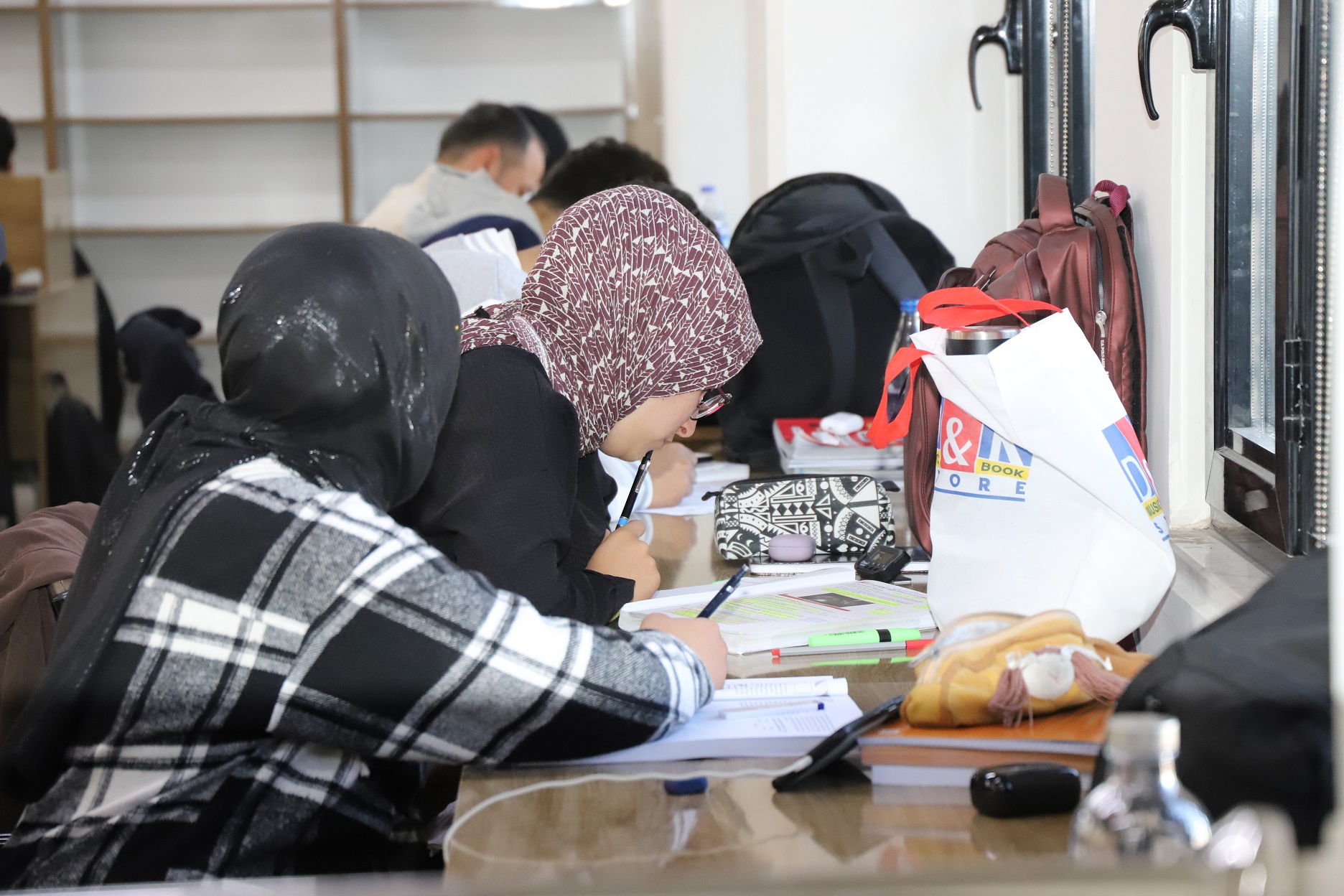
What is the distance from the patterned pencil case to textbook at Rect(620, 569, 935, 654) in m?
0.09

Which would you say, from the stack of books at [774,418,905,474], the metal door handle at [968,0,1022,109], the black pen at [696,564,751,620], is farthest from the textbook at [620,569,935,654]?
the metal door handle at [968,0,1022,109]

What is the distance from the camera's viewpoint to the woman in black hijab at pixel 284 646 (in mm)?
875

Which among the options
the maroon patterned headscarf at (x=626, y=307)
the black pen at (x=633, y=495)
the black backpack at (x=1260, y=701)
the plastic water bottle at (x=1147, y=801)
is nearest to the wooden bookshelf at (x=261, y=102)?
the black pen at (x=633, y=495)

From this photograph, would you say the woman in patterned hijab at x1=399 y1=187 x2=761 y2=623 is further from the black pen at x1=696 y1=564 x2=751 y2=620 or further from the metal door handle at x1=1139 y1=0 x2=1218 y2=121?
the metal door handle at x1=1139 y1=0 x2=1218 y2=121

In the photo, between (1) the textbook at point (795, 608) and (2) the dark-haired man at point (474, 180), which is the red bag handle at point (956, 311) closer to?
(1) the textbook at point (795, 608)

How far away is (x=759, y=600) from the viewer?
54.2 inches

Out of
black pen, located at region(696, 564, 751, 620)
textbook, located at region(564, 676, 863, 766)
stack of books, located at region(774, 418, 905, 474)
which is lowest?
textbook, located at region(564, 676, 863, 766)

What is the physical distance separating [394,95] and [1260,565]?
4.94m

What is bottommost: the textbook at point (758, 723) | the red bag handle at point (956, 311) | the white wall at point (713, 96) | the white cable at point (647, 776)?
the white cable at point (647, 776)

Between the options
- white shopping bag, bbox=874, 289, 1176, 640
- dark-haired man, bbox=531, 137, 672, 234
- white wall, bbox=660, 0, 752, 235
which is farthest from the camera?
white wall, bbox=660, 0, 752, 235

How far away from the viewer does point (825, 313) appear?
93.4 inches

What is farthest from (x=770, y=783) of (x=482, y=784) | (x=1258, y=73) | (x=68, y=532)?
(x=1258, y=73)

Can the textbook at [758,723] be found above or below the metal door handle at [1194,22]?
below

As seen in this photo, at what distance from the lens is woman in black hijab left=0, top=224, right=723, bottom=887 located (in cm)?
88
